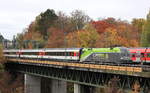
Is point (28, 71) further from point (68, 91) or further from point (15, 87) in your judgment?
point (68, 91)

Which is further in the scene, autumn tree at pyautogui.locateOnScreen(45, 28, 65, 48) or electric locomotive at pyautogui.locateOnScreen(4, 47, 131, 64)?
A: autumn tree at pyautogui.locateOnScreen(45, 28, 65, 48)

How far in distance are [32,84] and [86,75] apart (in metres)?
23.3

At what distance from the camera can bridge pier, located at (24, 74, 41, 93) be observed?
59219 mm

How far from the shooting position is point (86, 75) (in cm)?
3953

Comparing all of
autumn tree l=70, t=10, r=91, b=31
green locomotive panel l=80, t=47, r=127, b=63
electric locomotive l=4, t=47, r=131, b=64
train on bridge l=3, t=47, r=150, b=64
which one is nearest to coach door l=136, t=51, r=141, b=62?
train on bridge l=3, t=47, r=150, b=64

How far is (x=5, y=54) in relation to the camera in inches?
3017

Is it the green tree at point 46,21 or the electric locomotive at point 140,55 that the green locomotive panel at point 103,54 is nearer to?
the electric locomotive at point 140,55

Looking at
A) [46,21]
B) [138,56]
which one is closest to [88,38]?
[138,56]

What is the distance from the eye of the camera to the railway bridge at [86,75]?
97.7 feet

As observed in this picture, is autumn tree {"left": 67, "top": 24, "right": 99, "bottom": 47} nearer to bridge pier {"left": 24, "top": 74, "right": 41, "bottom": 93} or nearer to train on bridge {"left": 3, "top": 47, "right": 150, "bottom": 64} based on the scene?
train on bridge {"left": 3, "top": 47, "right": 150, "bottom": 64}

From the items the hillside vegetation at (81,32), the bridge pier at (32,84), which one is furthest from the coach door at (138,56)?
the bridge pier at (32,84)

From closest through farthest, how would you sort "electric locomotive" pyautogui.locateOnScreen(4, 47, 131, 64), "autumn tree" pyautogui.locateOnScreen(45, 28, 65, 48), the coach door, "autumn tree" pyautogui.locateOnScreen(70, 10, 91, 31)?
"electric locomotive" pyautogui.locateOnScreen(4, 47, 131, 64) → the coach door → "autumn tree" pyautogui.locateOnScreen(45, 28, 65, 48) → "autumn tree" pyautogui.locateOnScreen(70, 10, 91, 31)

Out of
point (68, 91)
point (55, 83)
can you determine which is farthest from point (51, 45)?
point (55, 83)

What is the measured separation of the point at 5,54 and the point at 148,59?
48285 mm
